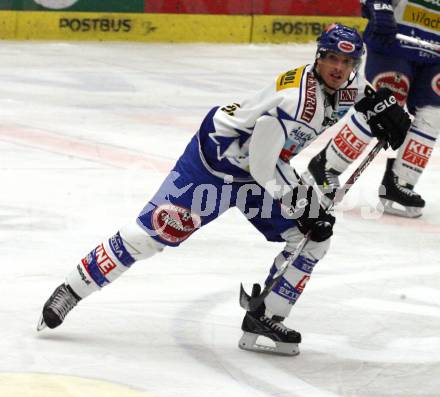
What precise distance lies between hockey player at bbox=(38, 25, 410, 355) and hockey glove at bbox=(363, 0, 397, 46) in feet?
7.53

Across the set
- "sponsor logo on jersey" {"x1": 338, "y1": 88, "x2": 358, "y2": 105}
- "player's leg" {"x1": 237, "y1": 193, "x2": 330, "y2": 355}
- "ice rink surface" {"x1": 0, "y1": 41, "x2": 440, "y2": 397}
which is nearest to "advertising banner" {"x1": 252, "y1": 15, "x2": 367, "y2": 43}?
"ice rink surface" {"x1": 0, "y1": 41, "x2": 440, "y2": 397}

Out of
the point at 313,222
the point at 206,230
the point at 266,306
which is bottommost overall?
the point at 206,230

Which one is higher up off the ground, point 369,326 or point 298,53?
point 369,326

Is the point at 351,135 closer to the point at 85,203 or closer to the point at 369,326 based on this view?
the point at 85,203

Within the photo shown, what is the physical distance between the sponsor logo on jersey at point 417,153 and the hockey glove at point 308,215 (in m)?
2.91

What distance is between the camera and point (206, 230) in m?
7.22

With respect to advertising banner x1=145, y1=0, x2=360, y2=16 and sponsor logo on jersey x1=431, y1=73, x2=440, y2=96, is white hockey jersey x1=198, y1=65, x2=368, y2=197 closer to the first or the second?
sponsor logo on jersey x1=431, y1=73, x2=440, y2=96

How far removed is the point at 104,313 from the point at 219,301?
23.7 inches

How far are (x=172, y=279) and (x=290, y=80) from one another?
1.54 m

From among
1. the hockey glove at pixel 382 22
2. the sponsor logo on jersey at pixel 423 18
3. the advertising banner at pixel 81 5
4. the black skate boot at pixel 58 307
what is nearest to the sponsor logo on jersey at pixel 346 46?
the black skate boot at pixel 58 307

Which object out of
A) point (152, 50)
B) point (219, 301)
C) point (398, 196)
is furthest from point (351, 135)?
point (152, 50)

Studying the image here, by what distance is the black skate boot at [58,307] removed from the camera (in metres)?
5.25

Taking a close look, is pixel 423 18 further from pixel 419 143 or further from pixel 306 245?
pixel 306 245

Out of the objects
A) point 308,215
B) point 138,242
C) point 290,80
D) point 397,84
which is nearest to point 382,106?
point 290,80
